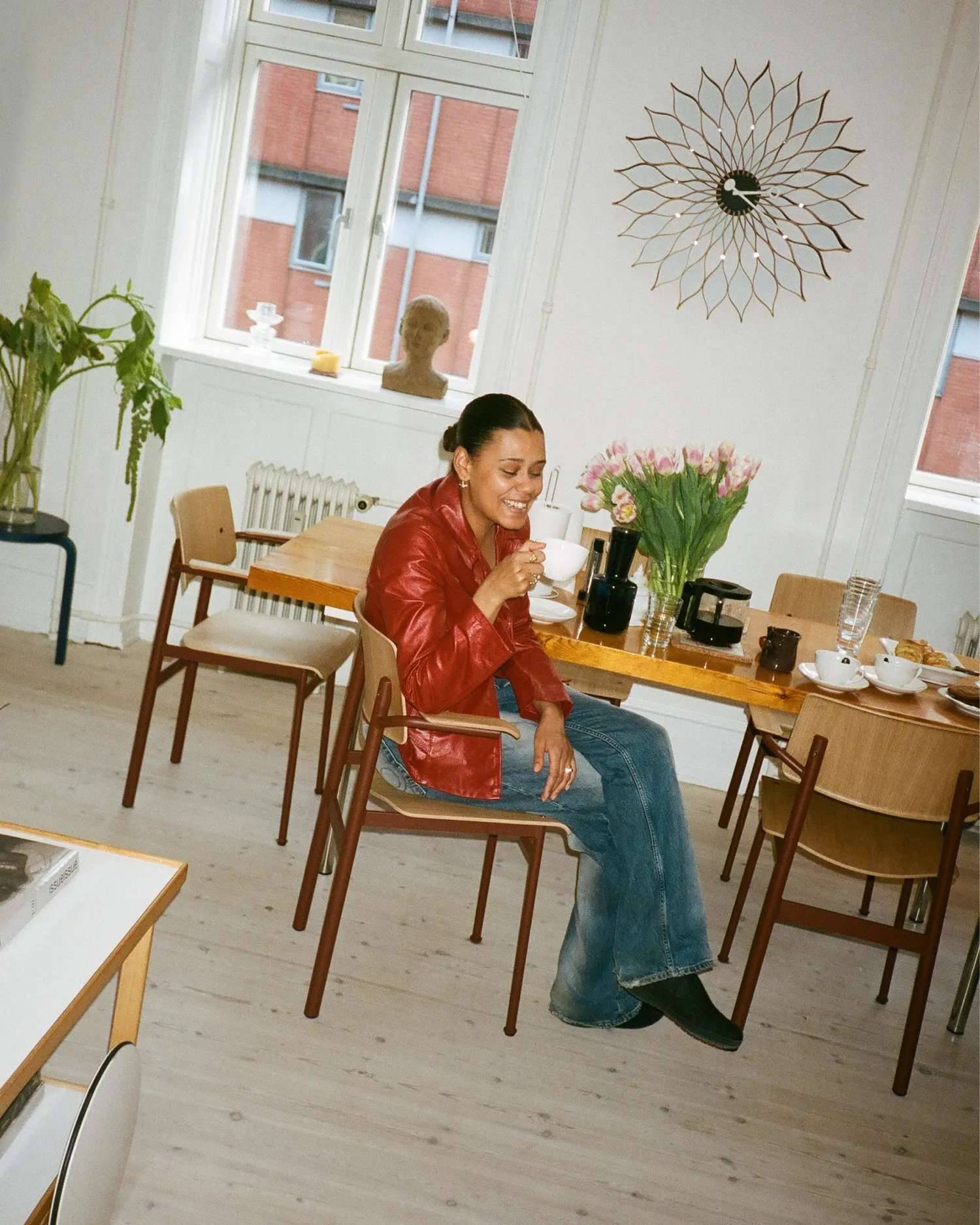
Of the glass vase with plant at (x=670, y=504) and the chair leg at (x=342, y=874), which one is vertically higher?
the glass vase with plant at (x=670, y=504)

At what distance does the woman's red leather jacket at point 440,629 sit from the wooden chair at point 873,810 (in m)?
0.63

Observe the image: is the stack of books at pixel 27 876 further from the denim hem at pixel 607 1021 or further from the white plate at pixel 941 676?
the white plate at pixel 941 676

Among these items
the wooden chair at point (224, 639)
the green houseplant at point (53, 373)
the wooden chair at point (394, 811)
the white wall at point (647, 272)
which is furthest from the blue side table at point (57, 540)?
the wooden chair at point (394, 811)

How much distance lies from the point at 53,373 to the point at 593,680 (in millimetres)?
1915

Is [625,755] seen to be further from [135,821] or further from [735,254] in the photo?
[735,254]

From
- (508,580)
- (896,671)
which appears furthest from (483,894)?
(896,671)

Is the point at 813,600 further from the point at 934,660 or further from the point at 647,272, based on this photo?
the point at 647,272

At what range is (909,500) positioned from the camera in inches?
149

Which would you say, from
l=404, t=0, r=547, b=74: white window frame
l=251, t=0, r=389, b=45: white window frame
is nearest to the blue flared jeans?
l=404, t=0, r=547, b=74: white window frame

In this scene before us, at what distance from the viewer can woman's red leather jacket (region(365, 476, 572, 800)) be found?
6.83 feet

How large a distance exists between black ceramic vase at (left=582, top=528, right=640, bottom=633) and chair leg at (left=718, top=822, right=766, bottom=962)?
22.6 inches

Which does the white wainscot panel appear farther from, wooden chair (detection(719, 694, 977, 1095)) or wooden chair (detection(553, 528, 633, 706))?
wooden chair (detection(719, 694, 977, 1095))

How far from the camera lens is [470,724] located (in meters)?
2.05

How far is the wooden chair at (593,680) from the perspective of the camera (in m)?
3.21
